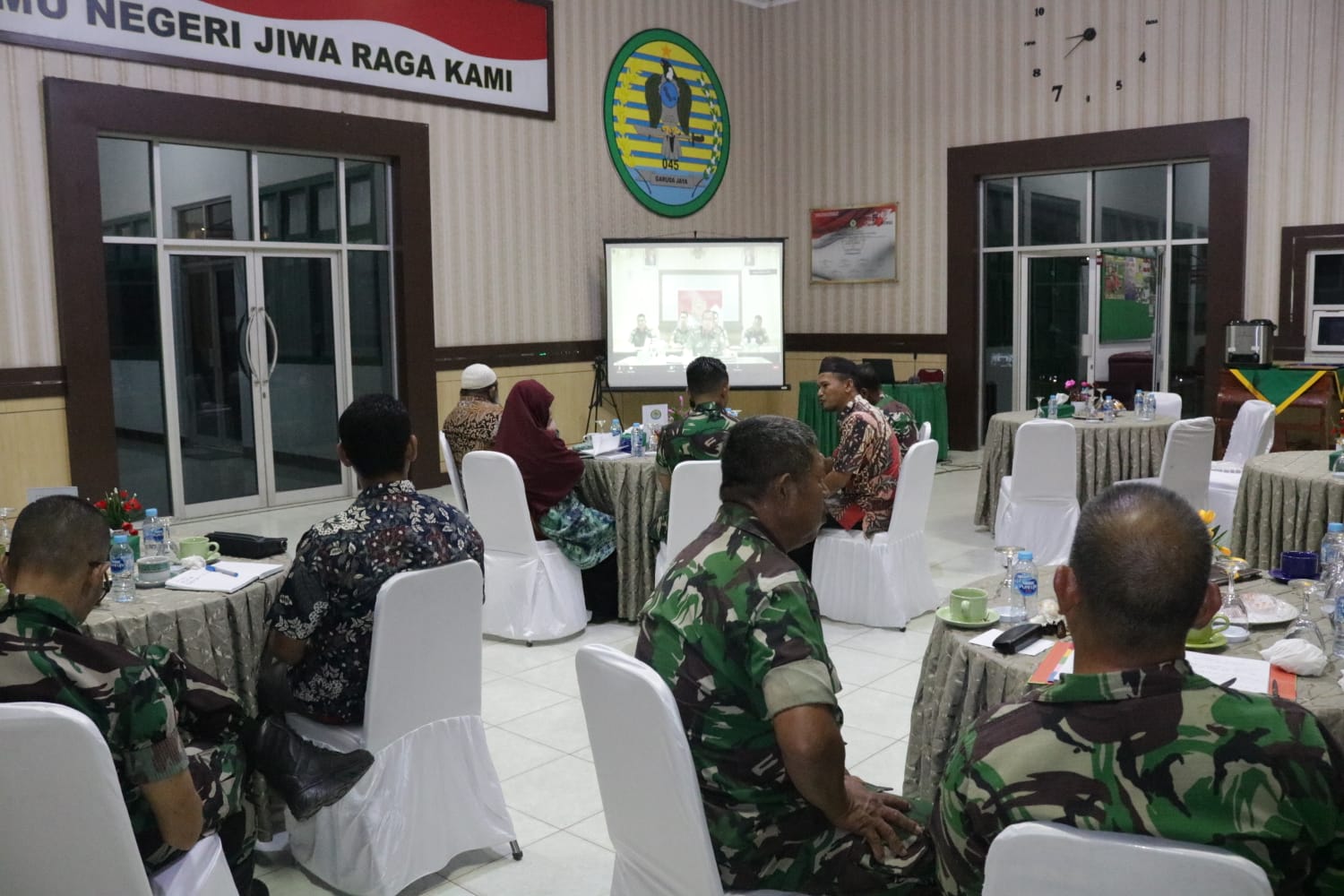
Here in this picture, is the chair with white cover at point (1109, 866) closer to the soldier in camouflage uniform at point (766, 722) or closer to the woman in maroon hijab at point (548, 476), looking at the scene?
the soldier in camouflage uniform at point (766, 722)

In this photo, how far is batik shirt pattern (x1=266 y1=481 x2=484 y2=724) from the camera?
2.76 m

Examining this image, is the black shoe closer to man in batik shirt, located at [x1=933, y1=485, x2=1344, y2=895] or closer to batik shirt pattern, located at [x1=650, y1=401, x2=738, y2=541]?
man in batik shirt, located at [x1=933, y1=485, x2=1344, y2=895]

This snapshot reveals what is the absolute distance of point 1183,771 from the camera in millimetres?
1360

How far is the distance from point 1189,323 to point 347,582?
9274mm

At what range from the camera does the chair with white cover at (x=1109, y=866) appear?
1.28m

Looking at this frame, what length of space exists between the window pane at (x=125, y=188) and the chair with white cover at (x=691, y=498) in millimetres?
4882

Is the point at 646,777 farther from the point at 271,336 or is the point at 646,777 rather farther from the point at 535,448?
the point at 271,336

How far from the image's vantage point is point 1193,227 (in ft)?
32.8

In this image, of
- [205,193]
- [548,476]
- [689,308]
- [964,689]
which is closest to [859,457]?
[548,476]

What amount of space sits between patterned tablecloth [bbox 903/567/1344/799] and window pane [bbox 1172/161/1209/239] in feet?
26.4

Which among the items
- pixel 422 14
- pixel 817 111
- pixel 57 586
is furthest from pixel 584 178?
pixel 57 586

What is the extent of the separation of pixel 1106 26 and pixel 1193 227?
1.95 metres

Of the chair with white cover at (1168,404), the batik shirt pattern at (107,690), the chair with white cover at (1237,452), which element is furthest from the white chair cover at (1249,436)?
the batik shirt pattern at (107,690)

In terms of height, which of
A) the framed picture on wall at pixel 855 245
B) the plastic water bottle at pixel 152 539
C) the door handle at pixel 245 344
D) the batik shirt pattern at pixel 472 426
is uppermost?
the framed picture on wall at pixel 855 245
